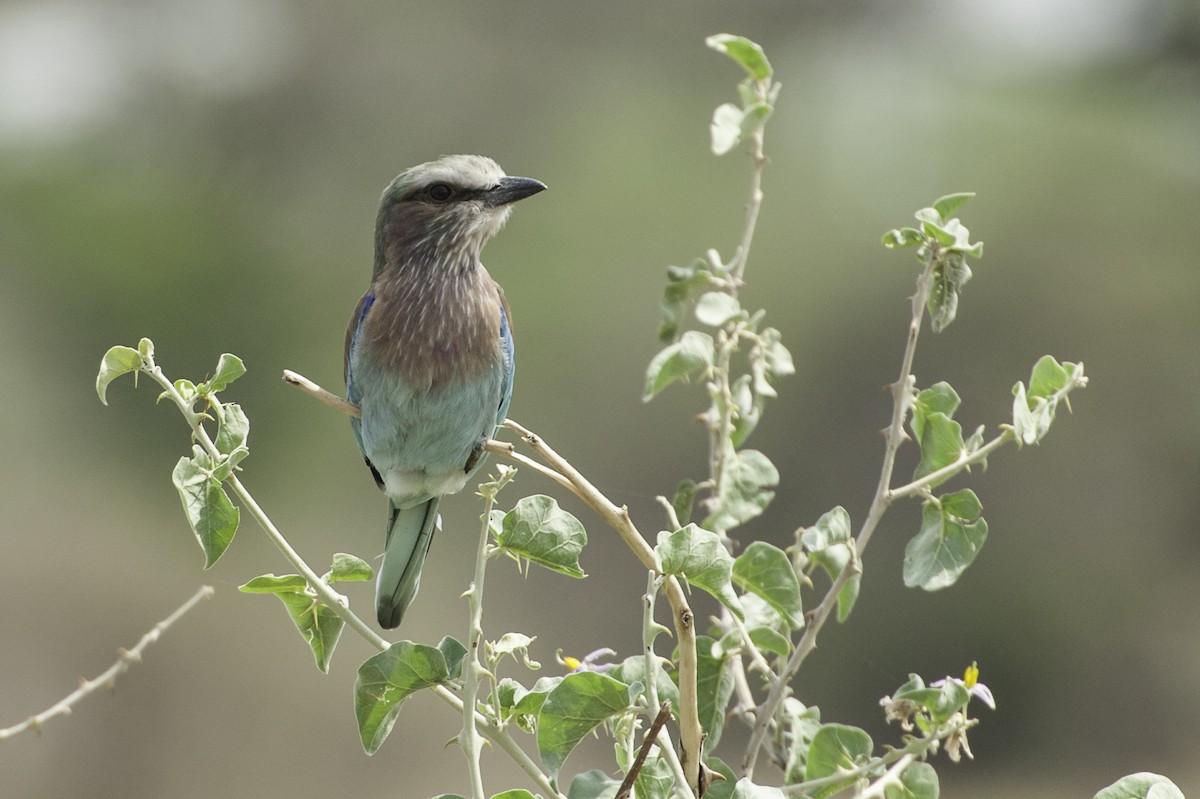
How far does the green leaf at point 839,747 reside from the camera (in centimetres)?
107

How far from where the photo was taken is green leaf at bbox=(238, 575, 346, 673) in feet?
3.33

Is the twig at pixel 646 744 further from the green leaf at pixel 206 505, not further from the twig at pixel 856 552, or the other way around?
the green leaf at pixel 206 505

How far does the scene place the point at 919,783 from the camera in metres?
1.04

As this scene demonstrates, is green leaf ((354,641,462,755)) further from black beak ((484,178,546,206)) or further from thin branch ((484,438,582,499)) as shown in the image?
black beak ((484,178,546,206))

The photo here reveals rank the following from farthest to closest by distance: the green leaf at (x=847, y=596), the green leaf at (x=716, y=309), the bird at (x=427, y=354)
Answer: the bird at (x=427, y=354)
the green leaf at (x=716, y=309)
the green leaf at (x=847, y=596)

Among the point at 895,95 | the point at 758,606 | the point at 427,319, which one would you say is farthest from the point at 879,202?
the point at 758,606

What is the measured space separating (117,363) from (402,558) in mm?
691

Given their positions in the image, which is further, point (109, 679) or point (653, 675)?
point (109, 679)

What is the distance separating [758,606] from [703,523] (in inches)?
4.1

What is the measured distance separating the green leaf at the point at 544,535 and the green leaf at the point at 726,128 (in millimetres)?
419

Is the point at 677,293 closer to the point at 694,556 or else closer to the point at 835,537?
the point at 835,537

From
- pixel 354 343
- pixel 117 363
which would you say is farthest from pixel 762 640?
pixel 354 343

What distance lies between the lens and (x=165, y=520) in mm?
5168

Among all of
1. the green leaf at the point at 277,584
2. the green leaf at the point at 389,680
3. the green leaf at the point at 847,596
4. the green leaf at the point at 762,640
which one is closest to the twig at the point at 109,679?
the green leaf at the point at 277,584
